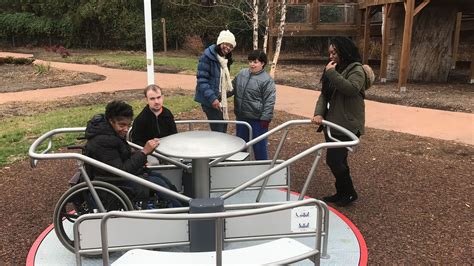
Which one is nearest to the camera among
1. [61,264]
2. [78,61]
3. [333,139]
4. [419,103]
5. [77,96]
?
[61,264]

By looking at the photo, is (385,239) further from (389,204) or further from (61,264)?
(61,264)

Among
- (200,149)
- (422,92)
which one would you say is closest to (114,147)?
(200,149)

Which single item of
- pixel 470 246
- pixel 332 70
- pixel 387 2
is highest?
pixel 387 2

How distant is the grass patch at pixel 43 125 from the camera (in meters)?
6.07

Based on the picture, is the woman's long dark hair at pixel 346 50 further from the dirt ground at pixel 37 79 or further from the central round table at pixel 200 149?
the dirt ground at pixel 37 79

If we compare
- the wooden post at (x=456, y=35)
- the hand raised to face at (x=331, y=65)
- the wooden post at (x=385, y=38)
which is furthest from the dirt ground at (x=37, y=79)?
the wooden post at (x=456, y=35)

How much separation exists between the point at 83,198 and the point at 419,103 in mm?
7944

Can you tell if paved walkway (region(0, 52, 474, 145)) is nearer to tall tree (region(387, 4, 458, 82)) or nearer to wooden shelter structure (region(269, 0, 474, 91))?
wooden shelter structure (region(269, 0, 474, 91))

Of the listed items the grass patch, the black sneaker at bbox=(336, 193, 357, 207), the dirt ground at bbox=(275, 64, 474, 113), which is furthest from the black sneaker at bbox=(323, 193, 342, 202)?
the dirt ground at bbox=(275, 64, 474, 113)

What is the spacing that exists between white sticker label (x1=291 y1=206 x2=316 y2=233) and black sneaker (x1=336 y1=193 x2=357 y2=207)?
1433 millimetres

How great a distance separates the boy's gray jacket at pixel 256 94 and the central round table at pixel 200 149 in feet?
2.76

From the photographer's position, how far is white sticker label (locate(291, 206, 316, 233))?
9.07ft

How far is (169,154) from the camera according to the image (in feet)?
10.2

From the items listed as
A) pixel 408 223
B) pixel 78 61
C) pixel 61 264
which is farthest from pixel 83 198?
pixel 78 61
